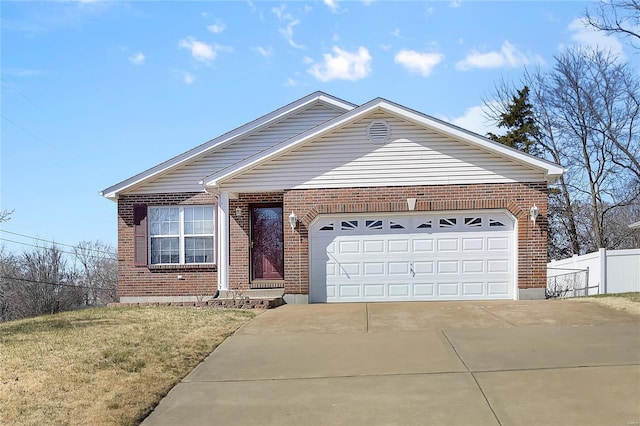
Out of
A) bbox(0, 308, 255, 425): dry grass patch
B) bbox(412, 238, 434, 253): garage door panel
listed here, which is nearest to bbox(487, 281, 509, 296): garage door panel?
bbox(412, 238, 434, 253): garage door panel

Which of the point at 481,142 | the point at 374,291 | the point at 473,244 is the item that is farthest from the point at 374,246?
the point at 481,142

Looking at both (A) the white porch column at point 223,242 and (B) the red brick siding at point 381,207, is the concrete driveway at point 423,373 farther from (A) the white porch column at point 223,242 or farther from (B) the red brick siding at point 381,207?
(A) the white porch column at point 223,242

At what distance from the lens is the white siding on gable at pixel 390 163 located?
13562mm

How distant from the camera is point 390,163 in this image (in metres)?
13.8

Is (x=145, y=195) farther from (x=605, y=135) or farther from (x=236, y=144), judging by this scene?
(x=605, y=135)

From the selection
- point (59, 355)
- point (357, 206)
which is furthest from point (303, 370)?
point (357, 206)

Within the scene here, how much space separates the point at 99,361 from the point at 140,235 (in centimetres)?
856

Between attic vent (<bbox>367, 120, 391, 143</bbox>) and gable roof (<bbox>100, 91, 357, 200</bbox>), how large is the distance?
2.56 m

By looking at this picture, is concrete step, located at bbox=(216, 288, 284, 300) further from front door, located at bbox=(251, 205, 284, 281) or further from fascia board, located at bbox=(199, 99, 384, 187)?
fascia board, located at bbox=(199, 99, 384, 187)

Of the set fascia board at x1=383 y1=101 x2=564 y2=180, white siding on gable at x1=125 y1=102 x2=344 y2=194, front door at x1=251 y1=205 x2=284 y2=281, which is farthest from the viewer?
white siding on gable at x1=125 y1=102 x2=344 y2=194

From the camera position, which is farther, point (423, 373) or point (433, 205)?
point (433, 205)

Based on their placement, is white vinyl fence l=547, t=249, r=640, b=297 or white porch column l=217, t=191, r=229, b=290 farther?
white vinyl fence l=547, t=249, r=640, b=297

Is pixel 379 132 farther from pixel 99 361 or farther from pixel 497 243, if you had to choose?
pixel 99 361

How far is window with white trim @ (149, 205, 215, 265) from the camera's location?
15.6m
